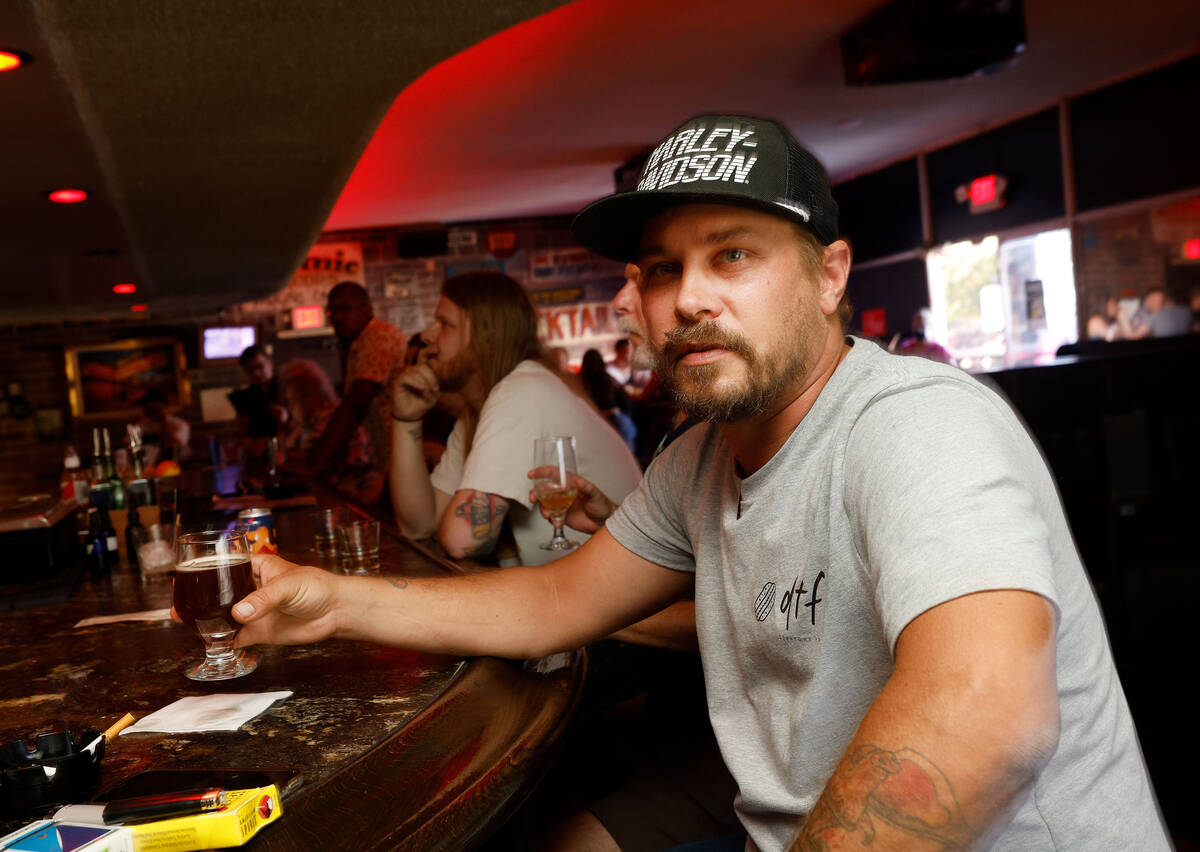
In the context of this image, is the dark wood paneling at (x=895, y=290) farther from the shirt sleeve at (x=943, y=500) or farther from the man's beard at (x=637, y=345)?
the shirt sleeve at (x=943, y=500)

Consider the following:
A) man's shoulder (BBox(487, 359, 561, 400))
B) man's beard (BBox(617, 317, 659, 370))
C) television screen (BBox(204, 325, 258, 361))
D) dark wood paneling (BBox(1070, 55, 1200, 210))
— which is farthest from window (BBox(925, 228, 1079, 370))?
television screen (BBox(204, 325, 258, 361))

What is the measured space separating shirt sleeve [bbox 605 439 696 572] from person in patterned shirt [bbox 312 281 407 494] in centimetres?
294

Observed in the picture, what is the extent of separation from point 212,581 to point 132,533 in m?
1.26

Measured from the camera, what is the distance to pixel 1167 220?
6500mm

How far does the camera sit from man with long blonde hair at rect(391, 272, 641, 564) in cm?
242

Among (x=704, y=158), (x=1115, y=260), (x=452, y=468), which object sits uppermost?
(x=1115, y=260)

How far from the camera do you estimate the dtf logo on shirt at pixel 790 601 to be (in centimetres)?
106

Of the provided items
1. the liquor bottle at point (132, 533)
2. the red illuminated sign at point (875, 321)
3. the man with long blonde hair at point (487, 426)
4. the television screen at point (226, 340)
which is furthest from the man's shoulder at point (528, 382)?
the television screen at point (226, 340)

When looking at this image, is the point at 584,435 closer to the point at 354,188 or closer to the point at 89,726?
the point at 89,726

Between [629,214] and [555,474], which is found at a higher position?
[629,214]

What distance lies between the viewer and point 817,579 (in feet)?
3.47

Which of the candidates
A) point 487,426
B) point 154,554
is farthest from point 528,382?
point 154,554

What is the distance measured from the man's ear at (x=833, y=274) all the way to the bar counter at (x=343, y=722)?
24.1 inches

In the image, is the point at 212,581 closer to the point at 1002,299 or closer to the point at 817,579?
the point at 817,579
